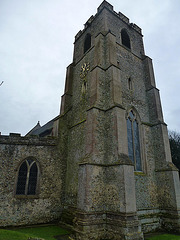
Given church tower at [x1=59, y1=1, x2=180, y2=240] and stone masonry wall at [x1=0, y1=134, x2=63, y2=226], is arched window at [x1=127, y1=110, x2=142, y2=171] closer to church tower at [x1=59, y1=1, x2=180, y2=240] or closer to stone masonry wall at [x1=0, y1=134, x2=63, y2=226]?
church tower at [x1=59, y1=1, x2=180, y2=240]

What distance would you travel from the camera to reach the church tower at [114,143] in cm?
932

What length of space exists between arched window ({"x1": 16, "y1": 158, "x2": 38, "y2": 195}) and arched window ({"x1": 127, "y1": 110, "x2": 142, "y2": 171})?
7.65m

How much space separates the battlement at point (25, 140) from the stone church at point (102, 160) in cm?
7

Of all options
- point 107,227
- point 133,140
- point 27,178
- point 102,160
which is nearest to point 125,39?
point 133,140

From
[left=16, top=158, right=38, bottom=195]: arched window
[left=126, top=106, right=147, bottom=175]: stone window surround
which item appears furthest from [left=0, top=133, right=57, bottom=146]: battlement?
[left=126, top=106, right=147, bottom=175]: stone window surround

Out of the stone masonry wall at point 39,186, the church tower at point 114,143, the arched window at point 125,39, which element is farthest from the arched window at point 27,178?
the arched window at point 125,39

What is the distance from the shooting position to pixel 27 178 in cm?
1287

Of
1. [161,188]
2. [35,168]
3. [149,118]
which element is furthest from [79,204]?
[149,118]

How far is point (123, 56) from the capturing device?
1554cm

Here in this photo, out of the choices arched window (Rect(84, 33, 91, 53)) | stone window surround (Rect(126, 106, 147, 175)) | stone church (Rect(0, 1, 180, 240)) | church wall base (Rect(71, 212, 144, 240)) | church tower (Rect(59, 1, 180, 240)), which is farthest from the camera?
arched window (Rect(84, 33, 91, 53))

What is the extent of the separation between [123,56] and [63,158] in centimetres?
1084

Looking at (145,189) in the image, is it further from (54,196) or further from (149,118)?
(54,196)

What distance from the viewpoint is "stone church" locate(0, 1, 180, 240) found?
9469 mm

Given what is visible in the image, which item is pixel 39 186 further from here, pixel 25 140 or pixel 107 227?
pixel 107 227
